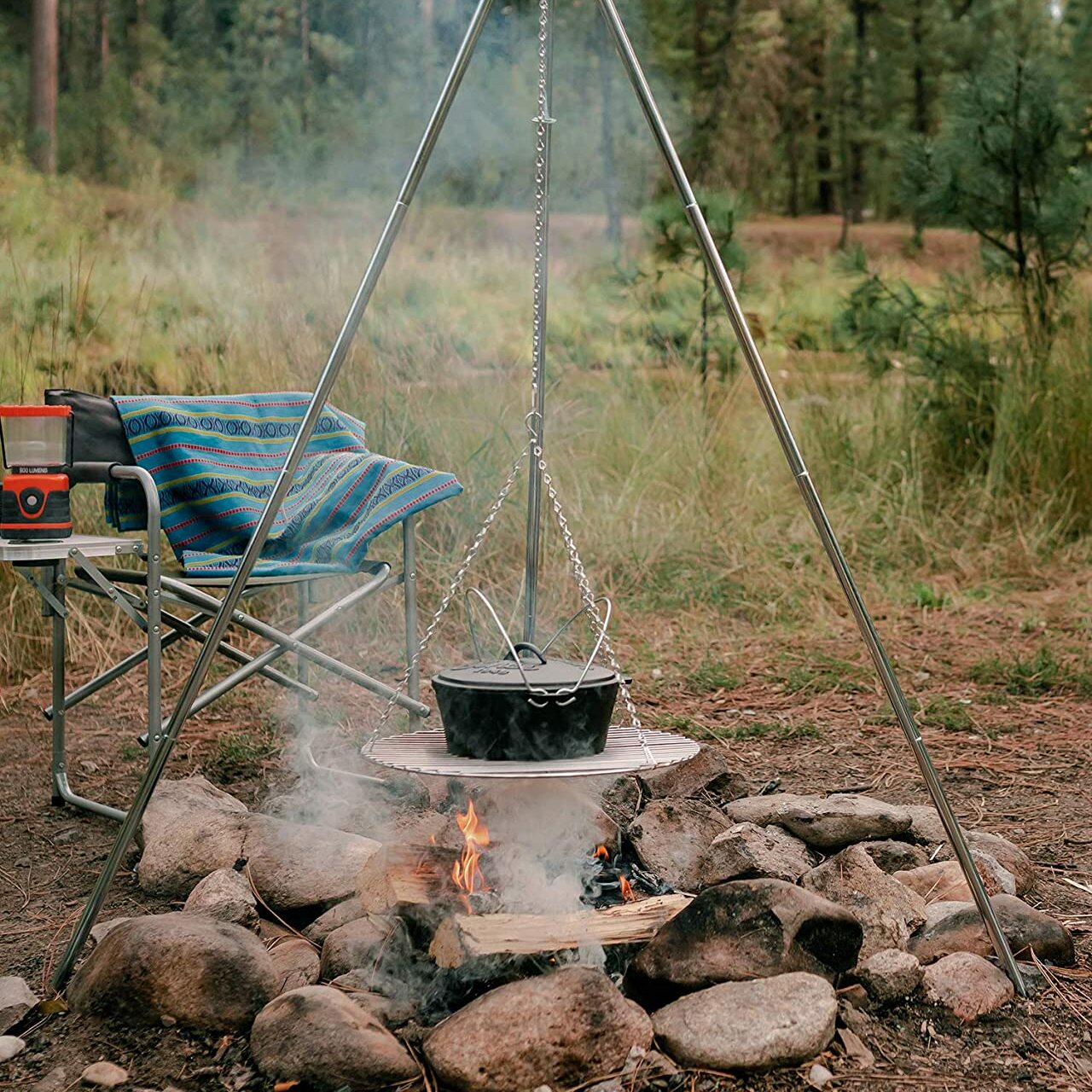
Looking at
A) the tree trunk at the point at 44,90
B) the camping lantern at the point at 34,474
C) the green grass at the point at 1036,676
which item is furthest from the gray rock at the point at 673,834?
the tree trunk at the point at 44,90

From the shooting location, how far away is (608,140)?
11.7 m

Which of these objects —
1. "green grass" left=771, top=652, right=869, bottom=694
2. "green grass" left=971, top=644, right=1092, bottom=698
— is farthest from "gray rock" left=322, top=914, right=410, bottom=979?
"green grass" left=971, top=644, right=1092, bottom=698

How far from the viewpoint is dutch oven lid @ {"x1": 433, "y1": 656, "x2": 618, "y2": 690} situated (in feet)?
5.42

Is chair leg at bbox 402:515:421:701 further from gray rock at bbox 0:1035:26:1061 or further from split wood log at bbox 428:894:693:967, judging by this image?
gray rock at bbox 0:1035:26:1061

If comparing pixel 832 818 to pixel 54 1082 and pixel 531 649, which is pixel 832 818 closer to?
pixel 531 649

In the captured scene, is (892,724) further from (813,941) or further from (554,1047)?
(554,1047)

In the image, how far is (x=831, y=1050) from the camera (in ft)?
4.96

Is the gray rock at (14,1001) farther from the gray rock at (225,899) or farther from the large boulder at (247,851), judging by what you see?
the large boulder at (247,851)

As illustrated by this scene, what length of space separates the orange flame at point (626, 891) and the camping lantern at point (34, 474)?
1.22m

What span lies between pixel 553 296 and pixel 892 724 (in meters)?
7.82

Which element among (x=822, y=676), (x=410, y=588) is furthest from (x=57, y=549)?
(x=822, y=676)

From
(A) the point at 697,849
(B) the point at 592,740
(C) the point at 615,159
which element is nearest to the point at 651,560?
(A) the point at 697,849

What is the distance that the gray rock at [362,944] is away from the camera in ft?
5.56

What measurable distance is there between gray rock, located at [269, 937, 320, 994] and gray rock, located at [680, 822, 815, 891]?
0.56 m
